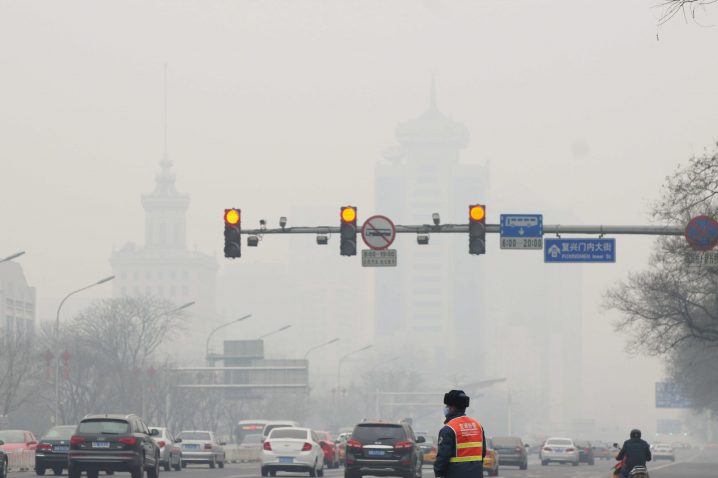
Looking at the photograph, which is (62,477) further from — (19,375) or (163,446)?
(19,375)

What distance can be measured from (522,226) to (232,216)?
7.01m

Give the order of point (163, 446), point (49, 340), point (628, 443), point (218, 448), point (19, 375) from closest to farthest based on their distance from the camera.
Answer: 1. point (628, 443)
2. point (163, 446)
3. point (218, 448)
4. point (19, 375)
5. point (49, 340)

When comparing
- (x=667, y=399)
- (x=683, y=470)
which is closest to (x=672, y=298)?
(x=683, y=470)

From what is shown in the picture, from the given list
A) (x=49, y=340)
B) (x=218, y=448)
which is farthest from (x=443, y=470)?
→ (x=49, y=340)

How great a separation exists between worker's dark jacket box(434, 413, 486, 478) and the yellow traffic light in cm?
1964

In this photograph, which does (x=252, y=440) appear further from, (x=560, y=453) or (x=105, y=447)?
(x=105, y=447)

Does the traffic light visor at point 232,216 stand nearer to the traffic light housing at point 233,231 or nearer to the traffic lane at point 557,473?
the traffic light housing at point 233,231

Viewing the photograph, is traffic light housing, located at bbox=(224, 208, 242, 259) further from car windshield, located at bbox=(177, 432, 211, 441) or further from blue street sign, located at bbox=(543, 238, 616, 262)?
car windshield, located at bbox=(177, 432, 211, 441)

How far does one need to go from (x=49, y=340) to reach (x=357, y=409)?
7005cm

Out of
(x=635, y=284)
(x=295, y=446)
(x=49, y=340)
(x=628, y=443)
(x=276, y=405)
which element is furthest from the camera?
(x=276, y=405)

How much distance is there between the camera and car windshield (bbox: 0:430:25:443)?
166ft

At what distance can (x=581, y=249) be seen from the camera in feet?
125

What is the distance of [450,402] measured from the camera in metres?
15.1

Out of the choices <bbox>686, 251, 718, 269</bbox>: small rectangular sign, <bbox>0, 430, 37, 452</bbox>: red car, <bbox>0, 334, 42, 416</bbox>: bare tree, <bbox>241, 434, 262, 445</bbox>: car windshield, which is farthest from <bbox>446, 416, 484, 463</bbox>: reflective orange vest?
<bbox>0, 334, 42, 416</bbox>: bare tree
